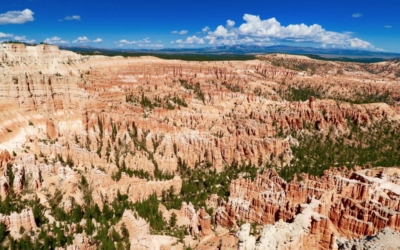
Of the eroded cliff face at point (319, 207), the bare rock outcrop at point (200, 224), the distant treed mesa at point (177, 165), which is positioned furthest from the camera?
the bare rock outcrop at point (200, 224)

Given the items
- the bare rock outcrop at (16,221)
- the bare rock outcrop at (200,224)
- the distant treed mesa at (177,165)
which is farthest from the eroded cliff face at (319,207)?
the bare rock outcrop at (16,221)

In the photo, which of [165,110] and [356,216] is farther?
[165,110]

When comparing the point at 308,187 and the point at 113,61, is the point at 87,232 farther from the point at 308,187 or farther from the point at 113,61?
the point at 113,61

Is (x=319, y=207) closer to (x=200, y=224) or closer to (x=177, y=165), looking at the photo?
(x=200, y=224)

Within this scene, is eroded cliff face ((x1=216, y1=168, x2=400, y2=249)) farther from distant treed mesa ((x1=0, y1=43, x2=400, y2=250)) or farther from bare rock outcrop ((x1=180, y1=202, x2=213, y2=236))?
bare rock outcrop ((x1=180, y1=202, x2=213, y2=236))

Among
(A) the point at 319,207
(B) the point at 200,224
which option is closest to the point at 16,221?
(B) the point at 200,224

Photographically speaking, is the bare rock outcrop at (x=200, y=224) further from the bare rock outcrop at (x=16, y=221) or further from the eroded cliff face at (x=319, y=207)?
the bare rock outcrop at (x=16, y=221)

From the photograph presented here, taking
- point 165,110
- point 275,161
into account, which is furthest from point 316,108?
point 165,110
